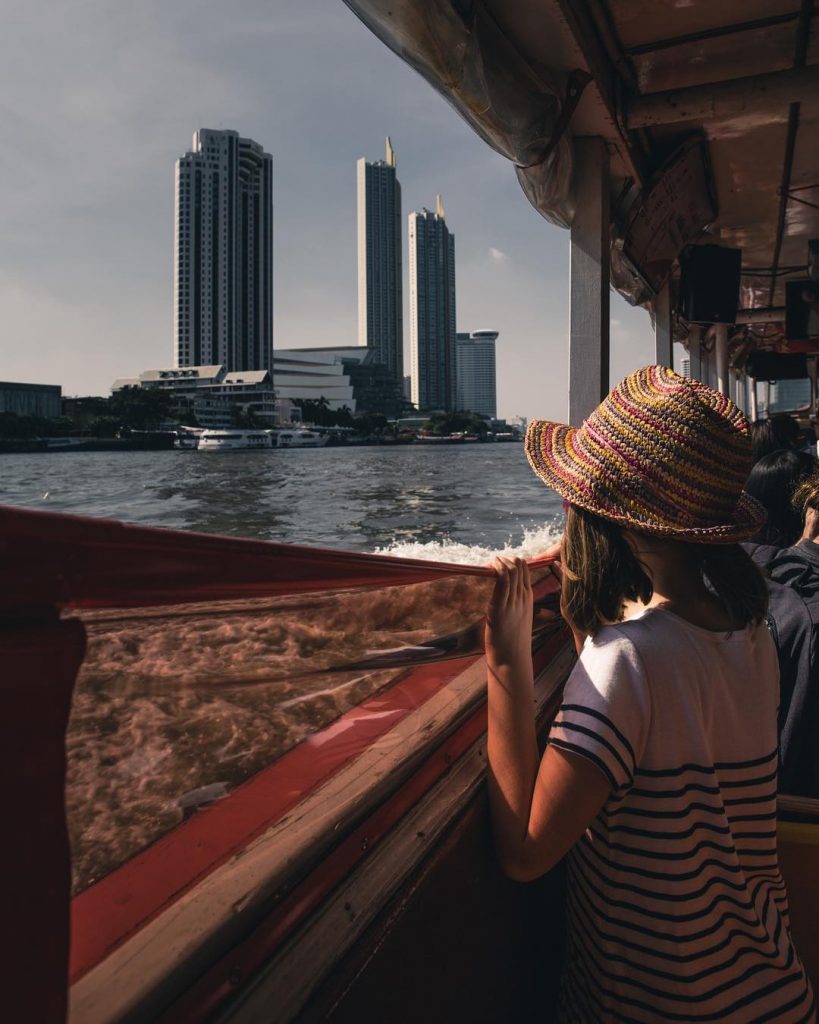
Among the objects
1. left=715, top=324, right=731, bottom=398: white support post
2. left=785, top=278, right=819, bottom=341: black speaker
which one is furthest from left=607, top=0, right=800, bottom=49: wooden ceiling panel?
left=715, top=324, right=731, bottom=398: white support post

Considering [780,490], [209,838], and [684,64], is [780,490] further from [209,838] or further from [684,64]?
[209,838]

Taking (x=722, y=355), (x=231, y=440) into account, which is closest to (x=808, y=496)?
(x=722, y=355)

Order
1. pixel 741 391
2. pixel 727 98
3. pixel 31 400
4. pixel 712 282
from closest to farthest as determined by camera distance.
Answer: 1. pixel 727 98
2. pixel 712 282
3. pixel 741 391
4. pixel 31 400

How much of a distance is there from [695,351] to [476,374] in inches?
5083

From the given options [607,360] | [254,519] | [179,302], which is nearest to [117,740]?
[607,360]

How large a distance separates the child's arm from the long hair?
6.00 feet

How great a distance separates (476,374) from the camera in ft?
443

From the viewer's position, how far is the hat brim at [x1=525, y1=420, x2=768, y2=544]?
3.05 ft

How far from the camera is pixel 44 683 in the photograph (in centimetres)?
56

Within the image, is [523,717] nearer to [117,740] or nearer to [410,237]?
[117,740]

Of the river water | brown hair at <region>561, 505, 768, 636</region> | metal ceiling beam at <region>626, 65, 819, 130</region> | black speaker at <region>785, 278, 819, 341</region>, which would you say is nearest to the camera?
brown hair at <region>561, 505, 768, 636</region>

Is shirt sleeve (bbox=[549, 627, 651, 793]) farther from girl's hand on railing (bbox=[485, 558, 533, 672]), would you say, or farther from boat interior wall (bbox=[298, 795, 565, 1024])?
boat interior wall (bbox=[298, 795, 565, 1024])

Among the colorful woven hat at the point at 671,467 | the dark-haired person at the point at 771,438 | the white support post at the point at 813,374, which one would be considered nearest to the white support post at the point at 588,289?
the dark-haired person at the point at 771,438

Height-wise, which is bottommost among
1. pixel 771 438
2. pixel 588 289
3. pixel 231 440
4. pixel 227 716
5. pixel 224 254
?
pixel 227 716
